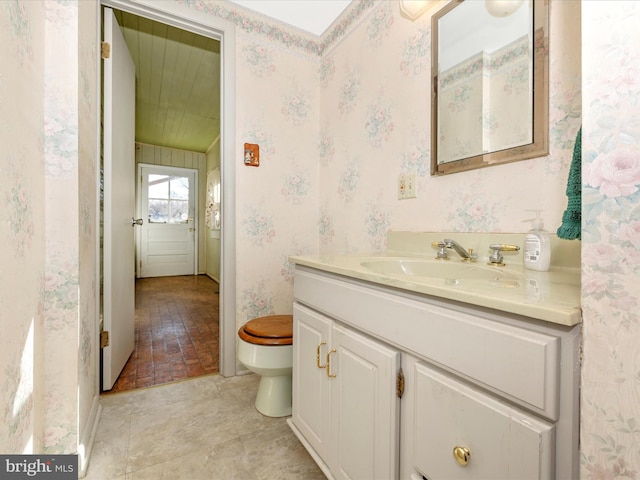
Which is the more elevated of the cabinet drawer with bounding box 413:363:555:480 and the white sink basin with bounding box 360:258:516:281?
the white sink basin with bounding box 360:258:516:281

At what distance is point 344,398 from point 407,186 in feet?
3.12

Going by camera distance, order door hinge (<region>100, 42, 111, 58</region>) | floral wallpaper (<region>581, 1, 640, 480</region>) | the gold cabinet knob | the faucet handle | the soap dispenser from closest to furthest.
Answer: floral wallpaper (<region>581, 1, 640, 480</region>), the gold cabinet knob, the soap dispenser, the faucet handle, door hinge (<region>100, 42, 111, 58</region>)

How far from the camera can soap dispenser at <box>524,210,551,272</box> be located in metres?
0.88

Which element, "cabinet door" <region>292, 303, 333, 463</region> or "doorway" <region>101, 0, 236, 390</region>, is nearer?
"cabinet door" <region>292, 303, 333, 463</region>

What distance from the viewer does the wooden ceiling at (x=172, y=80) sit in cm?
229

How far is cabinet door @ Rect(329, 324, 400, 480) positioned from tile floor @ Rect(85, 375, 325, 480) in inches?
12.8

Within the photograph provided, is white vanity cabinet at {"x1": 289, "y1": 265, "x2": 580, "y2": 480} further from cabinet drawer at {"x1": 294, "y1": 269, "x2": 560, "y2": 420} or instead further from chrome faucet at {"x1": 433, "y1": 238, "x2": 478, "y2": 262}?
chrome faucet at {"x1": 433, "y1": 238, "x2": 478, "y2": 262}

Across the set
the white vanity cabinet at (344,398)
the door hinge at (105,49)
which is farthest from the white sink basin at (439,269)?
the door hinge at (105,49)

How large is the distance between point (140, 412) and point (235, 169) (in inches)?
53.7

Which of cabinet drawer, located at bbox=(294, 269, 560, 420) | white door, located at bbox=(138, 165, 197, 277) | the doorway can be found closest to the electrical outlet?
cabinet drawer, located at bbox=(294, 269, 560, 420)

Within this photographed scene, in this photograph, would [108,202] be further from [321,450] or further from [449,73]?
[449,73]

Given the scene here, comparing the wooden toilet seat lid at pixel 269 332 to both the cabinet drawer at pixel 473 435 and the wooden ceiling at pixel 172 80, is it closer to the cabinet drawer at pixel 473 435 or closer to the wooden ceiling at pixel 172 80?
the cabinet drawer at pixel 473 435

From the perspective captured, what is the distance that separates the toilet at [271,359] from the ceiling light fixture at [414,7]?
1528 mm

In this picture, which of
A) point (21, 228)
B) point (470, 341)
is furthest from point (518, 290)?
point (21, 228)
